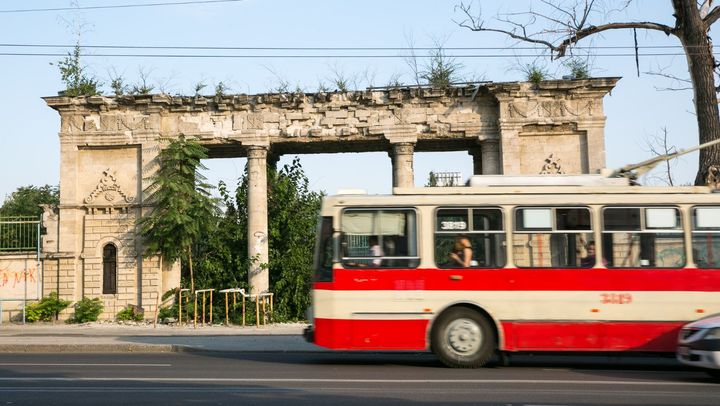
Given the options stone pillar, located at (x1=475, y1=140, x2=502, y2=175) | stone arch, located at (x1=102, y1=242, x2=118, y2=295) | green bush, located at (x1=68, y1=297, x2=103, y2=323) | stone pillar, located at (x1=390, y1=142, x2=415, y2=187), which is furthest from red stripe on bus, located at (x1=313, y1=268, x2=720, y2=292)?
stone arch, located at (x1=102, y1=242, x2=118, y2=295)

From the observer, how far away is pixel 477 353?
12992mm

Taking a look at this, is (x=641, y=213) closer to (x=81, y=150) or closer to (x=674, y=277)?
(x=674, y=277)

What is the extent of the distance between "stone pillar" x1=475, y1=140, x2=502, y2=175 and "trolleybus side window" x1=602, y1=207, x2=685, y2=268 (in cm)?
1231

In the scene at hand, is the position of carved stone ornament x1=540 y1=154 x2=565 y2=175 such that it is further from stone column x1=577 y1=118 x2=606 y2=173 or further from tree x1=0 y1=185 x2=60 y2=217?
tree x1=0 y1=185 x2=60 y2=217

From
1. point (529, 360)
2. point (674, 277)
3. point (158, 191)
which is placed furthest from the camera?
point (158, 191)

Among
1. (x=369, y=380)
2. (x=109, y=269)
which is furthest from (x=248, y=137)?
(x=369, y=380)

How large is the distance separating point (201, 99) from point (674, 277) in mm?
17067

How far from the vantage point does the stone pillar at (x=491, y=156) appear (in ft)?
83.2

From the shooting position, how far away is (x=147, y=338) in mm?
19375

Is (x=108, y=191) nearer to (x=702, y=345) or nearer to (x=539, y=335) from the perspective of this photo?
(x=539, y=335)

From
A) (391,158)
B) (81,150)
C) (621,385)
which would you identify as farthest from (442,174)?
(621,385)

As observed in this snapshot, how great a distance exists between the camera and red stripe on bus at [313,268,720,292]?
42.4 ft

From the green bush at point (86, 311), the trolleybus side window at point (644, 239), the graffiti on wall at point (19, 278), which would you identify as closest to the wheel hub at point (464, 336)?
the trolleybus side window at point (644, 239)

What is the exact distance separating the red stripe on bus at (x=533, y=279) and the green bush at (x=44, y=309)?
15148mm
